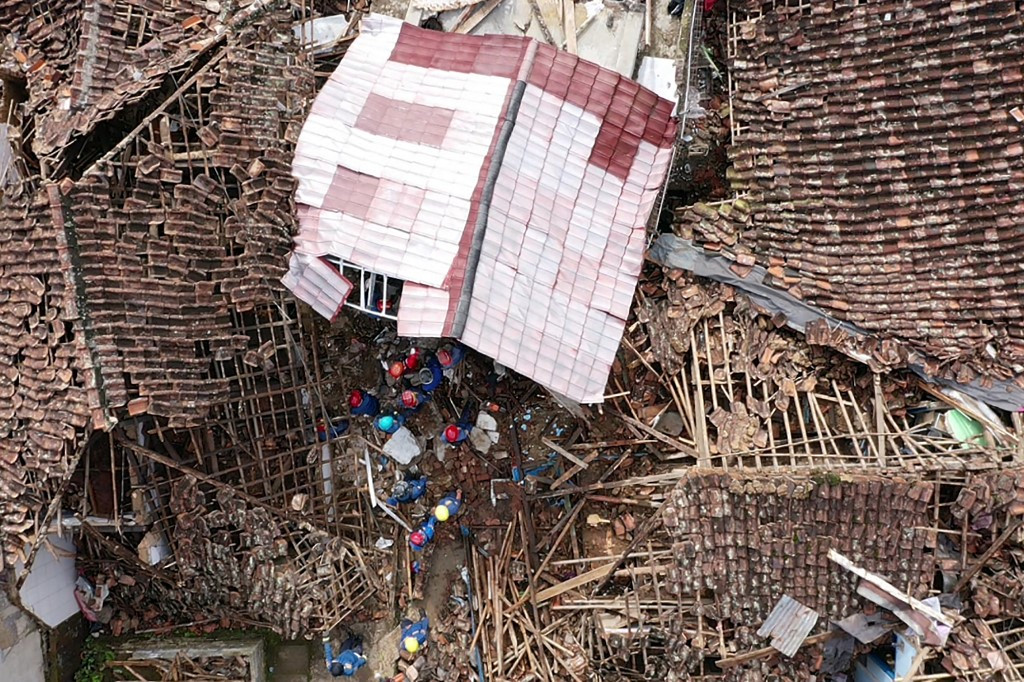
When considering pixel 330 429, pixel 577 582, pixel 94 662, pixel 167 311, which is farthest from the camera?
pixel 94 662

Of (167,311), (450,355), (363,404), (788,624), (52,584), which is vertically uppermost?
(167,311)

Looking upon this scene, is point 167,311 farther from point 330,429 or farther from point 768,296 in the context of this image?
point 768,296

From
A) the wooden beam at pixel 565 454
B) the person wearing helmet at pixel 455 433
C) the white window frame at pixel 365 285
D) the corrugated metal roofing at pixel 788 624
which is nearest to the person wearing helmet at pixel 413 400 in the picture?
the person wearing helmet at pixel 455 433

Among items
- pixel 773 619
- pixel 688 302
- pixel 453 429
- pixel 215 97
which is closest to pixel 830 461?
pixel 773 619

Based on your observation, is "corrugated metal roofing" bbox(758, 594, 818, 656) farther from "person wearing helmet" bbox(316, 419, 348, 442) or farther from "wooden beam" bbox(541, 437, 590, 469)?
"person wearing helmet" bbox(316, 419, 348, 442)

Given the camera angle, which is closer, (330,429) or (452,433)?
(330,429)

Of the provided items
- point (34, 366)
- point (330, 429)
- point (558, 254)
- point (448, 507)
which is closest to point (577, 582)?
point (448, 507)

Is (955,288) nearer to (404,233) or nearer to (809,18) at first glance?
(809,18)
